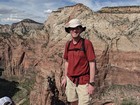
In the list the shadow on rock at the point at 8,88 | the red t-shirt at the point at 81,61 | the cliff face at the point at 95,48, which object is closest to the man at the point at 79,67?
the red t-shirt at the point at 81,61

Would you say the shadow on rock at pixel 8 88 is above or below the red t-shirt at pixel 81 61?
below

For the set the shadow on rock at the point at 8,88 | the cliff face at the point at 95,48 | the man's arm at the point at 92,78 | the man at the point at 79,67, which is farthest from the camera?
the shadow on rock at the point at 8,88

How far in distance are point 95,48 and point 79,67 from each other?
107 metres

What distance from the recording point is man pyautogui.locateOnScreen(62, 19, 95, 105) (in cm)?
1220

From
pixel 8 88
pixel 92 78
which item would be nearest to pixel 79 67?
pixel 92 78

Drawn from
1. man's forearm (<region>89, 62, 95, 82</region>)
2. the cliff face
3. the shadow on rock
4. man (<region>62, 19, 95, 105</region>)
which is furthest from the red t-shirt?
the shadow on rock

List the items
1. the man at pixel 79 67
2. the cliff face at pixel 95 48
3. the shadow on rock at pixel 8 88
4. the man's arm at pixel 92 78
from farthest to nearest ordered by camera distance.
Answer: the shadow on rock at pixel 8 88
the cliff face at pixel 95 48
the man at pixel 79 67
the man's arm at pixel 92 78

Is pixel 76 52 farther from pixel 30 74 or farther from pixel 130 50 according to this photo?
pixel 30 74

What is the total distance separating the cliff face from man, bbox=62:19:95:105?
2987 inches

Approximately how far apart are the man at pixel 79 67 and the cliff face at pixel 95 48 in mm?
75871

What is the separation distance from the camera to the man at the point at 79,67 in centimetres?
1220

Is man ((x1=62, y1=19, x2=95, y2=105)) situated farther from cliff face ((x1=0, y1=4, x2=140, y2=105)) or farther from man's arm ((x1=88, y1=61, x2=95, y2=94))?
cliff face ((x1=0, y1=4, x2=140, y2=105))

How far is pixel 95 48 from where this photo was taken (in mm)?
119188

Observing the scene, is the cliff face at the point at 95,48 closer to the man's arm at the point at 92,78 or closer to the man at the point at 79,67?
the man at the point at 79,67
